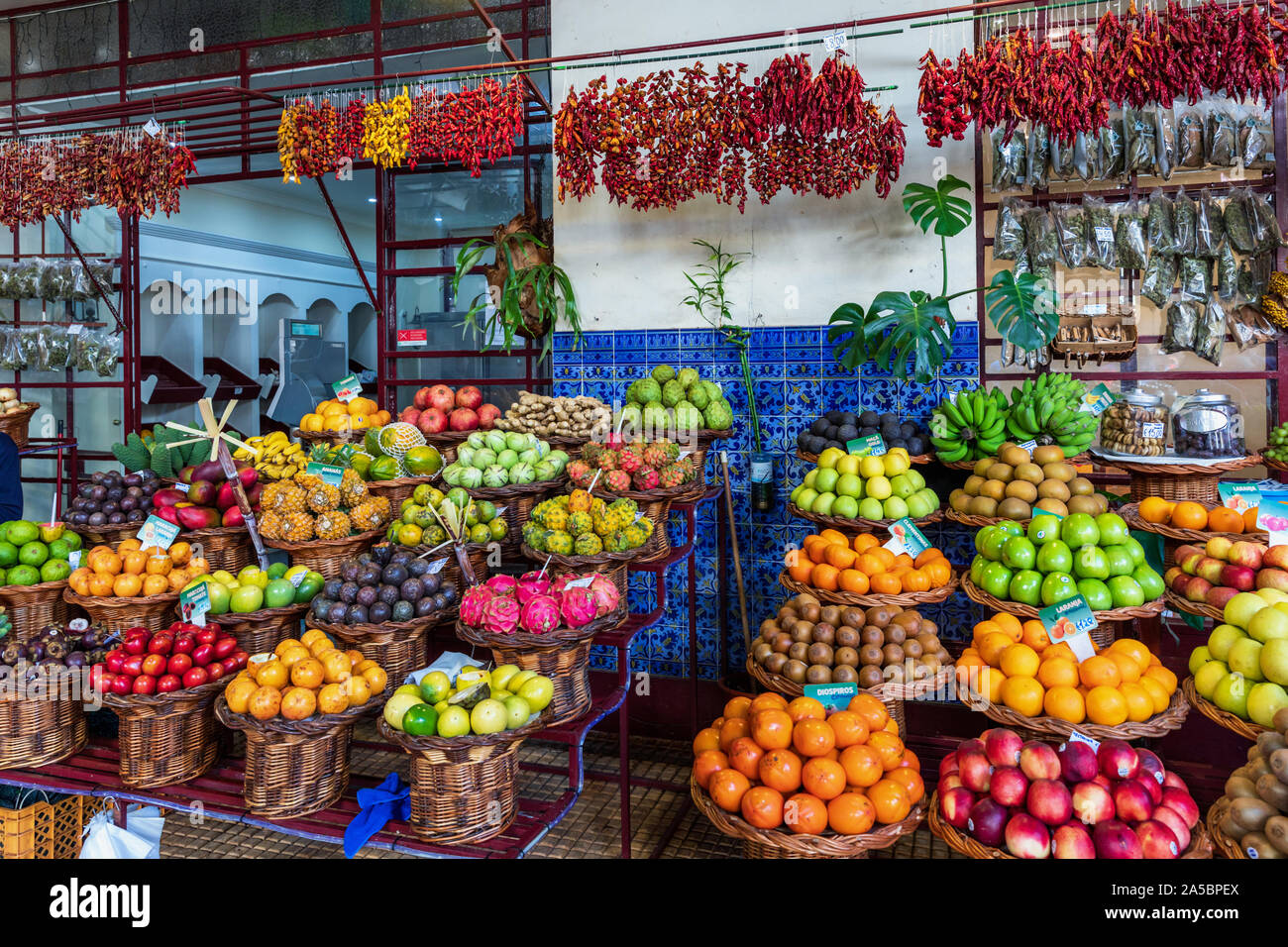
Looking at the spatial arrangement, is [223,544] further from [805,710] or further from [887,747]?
[887,747]

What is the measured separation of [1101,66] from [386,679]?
3273mm

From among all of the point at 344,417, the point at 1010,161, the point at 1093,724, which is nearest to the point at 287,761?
the point at 344,417

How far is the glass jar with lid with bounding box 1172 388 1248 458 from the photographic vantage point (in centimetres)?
340

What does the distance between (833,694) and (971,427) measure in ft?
5.31

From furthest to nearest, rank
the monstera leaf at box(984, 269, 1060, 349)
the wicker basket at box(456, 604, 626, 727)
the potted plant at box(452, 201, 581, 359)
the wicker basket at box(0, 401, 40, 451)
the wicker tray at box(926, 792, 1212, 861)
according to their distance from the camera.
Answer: the wicker basket at box(0, 401, 40, 451) < the potted plant at box(452, 201, 581, 359) < the monstera leaf at box(984, 269, 1060, 349) < the wicker basket at box(456, 604, 626, 727) < the wicker tray at box(926, 792, 1212, 861)

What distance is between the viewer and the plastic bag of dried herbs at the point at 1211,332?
3701 mm

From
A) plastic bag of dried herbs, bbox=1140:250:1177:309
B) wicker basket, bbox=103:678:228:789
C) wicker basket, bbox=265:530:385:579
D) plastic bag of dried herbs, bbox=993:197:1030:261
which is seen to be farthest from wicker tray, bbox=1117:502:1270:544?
wicker basket, bbox=103:678:228:789

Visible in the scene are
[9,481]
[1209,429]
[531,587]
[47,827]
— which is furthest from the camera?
[9,481]

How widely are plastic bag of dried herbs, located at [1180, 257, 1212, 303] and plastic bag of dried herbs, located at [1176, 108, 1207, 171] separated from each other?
387 millimetres

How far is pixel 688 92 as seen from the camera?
145 inches

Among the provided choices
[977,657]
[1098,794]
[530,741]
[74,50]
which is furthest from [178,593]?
[74,50]

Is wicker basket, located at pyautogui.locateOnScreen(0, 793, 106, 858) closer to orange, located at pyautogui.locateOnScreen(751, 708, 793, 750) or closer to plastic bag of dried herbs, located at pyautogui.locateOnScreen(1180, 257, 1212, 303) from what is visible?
orange, located at pyautogui.locateOnScreen(751, 708, 793, 750)

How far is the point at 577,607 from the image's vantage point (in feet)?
8.91

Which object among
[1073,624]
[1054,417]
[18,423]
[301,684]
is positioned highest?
[18,423]
